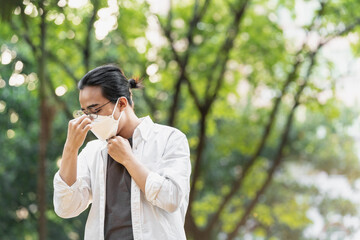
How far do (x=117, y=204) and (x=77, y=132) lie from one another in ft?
0.88

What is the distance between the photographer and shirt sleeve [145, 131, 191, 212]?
1935mm

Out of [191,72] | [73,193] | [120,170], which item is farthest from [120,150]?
[191,72]

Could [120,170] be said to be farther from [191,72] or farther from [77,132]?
[191,72]

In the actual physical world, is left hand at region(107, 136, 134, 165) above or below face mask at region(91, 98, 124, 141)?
below

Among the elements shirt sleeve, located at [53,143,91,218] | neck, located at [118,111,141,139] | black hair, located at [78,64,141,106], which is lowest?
shirt sleeve, located at [53,143,91,218]

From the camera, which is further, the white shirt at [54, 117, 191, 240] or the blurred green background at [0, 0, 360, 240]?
the blurred green background at [0, 0, 360, 240]

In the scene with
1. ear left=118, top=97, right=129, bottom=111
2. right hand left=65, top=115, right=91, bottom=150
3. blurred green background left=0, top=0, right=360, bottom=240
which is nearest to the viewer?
right hand left=65, top=115, right=91, bottom=150

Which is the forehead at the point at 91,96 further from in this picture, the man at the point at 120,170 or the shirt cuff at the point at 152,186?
the shirt cuff at the point at 152,186

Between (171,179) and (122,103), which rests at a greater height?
(122,103)

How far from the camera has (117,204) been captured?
203 cm

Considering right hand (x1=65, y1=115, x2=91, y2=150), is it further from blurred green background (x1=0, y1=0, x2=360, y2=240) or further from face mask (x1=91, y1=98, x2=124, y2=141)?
blurred green background (x1=0, y1=0, x2=360, y2=240)

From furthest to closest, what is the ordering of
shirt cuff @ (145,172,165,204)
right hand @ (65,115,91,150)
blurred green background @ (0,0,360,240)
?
blurred green background @ (0,0,360,240) < right hand @ (65,115,91,150) < shirt cuff @ (145,172,165,204)

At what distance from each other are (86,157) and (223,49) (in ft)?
24.4

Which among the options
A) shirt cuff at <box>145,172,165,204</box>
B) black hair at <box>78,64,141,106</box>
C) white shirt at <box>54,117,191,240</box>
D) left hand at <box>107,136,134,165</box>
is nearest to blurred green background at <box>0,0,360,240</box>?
black hair at <box>78,64,141,106</box>
